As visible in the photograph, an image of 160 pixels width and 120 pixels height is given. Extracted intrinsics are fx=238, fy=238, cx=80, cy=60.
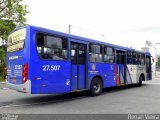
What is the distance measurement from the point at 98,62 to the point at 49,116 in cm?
575

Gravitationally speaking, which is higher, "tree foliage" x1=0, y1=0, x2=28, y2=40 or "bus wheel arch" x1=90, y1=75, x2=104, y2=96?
"tree foliage" x1=0, y1=0, x2=28, y2=40

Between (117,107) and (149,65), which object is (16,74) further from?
(149,65)

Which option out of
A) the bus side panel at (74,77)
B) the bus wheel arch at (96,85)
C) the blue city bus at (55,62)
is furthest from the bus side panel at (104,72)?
the bus side panel at (74,77)

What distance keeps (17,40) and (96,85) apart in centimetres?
499

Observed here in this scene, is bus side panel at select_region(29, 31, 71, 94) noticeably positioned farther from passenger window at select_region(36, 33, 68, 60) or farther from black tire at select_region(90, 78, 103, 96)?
black tire at select_region(90, 78, 103, 96)

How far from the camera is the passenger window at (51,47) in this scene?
31.5 feet

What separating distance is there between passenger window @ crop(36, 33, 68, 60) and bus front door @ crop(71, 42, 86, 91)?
0.66 metres

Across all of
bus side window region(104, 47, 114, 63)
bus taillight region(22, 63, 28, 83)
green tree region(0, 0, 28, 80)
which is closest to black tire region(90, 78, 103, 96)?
bus side window region(104, 47, 114, 63)

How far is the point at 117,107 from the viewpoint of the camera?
9.51 meters

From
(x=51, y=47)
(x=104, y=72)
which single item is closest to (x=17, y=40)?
(x=51, y=47)

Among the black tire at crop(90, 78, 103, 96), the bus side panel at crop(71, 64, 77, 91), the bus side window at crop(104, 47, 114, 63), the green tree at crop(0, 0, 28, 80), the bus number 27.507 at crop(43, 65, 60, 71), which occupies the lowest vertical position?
the black tire at crop(90, 78, 103, 96)

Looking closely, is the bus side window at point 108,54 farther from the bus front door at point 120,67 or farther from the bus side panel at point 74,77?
the bus side panel at point 74,77

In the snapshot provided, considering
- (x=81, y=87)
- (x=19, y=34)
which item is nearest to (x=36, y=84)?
(x=19, y=34)

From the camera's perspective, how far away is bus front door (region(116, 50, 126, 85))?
1487 cm
